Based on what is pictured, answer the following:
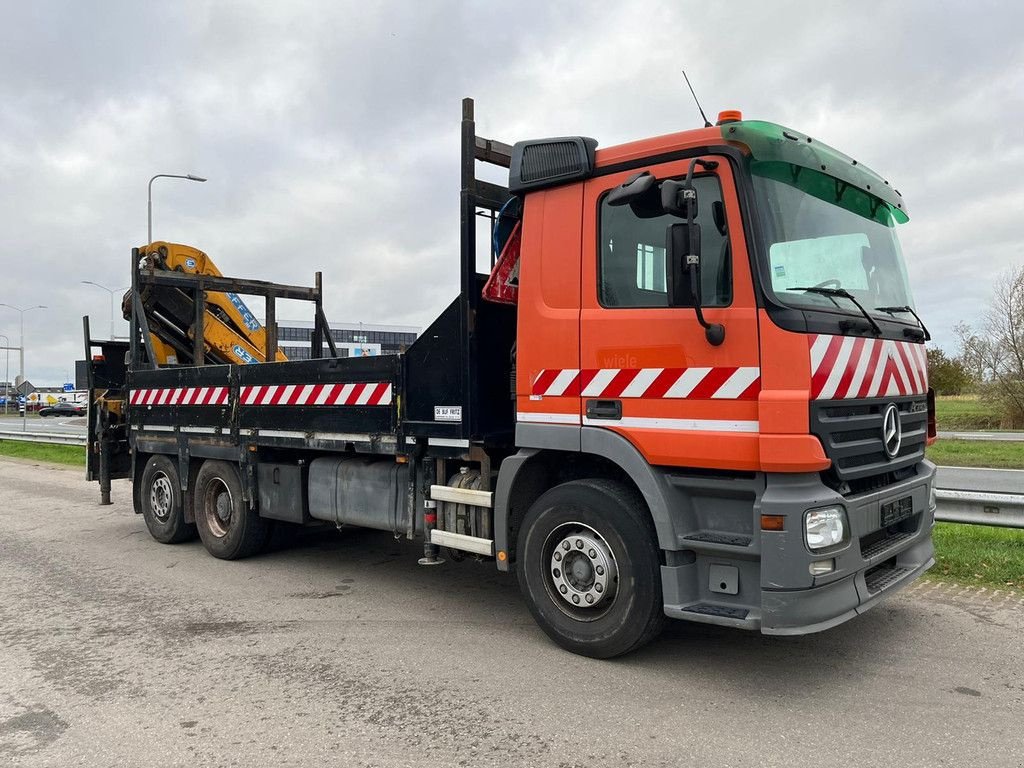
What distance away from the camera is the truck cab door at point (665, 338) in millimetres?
3742

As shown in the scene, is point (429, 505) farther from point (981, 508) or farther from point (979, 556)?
point (981, 508)

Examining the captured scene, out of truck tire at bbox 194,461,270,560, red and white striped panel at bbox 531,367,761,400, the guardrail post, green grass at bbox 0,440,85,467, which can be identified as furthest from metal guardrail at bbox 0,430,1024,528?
green grass at bbox 0,440,85,467

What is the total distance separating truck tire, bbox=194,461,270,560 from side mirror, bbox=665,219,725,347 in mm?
4770

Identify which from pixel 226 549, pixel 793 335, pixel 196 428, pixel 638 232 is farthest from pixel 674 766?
pixel 196 428

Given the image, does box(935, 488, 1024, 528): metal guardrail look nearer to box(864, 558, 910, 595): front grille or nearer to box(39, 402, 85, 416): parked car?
box(864, 558, 910, 595): front grille

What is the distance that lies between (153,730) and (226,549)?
3.72 m

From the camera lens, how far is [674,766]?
10.1 ft

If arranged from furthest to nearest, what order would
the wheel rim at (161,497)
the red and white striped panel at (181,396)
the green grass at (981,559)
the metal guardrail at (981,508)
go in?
the wheel rim at (161,497), the red and white striped panel at (181,396), the metal guardrail at (981,508), the green grass at (981,559)

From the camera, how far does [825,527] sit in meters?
3.60

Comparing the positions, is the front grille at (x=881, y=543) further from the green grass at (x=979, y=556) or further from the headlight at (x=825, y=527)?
the green grass at (x=979, y=556)

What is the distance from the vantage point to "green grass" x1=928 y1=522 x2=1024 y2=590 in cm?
565

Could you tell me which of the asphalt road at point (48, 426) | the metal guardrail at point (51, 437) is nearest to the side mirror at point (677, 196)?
the metal guardrail at point (51, 437)

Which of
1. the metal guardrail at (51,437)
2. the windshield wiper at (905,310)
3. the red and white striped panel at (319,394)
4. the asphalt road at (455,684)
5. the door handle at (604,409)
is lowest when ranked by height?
the asphalt road at (455,684)

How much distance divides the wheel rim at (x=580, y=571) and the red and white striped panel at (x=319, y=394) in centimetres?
184
